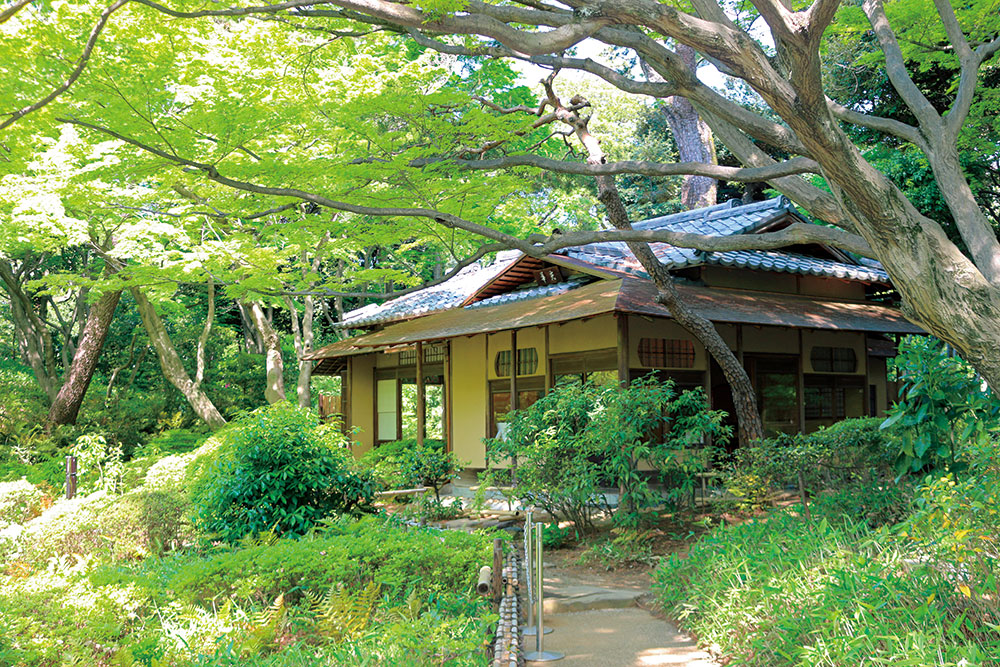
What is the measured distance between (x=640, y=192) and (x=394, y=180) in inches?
749

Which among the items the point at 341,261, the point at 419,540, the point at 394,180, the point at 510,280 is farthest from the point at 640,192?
the point at 419,540

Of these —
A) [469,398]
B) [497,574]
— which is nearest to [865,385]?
[469,398]

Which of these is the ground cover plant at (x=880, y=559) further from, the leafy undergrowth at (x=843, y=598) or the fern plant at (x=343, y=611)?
the fern plant at (x=343, y=611)

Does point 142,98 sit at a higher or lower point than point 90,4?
lower

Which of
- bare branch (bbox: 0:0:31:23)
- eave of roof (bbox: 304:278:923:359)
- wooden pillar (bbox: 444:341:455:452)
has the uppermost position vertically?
bare branch (bbox: 0:0:31:23)

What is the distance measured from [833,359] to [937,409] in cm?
928

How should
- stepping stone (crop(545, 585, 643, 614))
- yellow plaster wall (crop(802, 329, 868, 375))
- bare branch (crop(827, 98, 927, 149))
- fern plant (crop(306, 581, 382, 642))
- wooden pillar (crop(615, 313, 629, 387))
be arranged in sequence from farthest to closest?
1. yellow plaster wall (crop(802, 329, 868, 375))
2. wooden pillar (crop(615, 313, 629, 387))
3. bare branch (crop(827, 98, 927, 149))
4. stepping stone (crop(545, 585, 643, 614))
5. fern plant (crop(306, 581, 382, 642))

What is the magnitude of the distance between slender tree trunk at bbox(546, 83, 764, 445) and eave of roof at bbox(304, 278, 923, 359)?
45cm

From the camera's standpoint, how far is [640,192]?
2736 cm

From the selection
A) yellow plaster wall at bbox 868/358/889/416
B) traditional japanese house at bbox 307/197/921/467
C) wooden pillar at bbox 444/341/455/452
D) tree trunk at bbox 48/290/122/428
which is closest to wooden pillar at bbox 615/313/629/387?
traditional japanese house at bbox 307/197/921/467

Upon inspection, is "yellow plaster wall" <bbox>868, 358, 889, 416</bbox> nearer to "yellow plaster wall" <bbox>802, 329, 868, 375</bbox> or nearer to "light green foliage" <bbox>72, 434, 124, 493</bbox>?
"yellow plaster wall" <bbox>802, 329, 868, 375</bbox>

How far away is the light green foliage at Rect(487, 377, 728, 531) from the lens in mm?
8523

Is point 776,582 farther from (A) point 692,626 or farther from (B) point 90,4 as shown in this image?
(B) point 90,4

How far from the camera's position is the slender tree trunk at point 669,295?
9.91m
